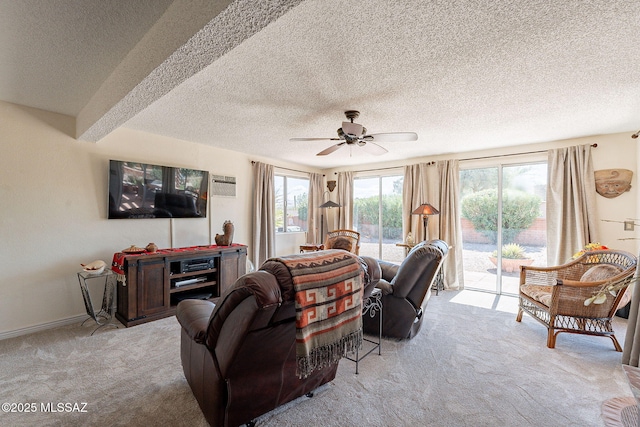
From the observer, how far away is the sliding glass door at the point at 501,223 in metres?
4.37

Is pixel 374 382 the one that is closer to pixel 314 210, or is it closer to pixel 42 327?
pixel 42 327

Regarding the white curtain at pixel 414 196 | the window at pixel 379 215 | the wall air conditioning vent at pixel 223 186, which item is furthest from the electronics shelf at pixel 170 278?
the white curtain at pixel 414 196

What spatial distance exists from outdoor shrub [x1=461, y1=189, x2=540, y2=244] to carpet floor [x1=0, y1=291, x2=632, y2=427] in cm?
193

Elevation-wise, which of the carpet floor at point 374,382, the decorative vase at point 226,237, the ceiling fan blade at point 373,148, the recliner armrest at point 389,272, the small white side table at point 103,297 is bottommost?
the carpet floor at point 374,382

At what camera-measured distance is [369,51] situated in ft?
6.12

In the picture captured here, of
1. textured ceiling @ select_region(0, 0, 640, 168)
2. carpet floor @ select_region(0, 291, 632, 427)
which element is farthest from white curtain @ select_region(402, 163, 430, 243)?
carpet floor @ select_region(0, 291, 632, 427)

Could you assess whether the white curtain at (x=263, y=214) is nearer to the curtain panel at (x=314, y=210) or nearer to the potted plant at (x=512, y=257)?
the curtain panel at (x=314, y=210)

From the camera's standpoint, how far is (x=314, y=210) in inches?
250

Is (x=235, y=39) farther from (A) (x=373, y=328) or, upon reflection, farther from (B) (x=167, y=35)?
(A) (x=373, y=328)

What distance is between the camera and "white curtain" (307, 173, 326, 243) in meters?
6.29

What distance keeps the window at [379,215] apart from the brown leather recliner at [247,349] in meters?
4.09

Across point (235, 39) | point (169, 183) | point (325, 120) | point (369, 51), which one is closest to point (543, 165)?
point (325, 120)

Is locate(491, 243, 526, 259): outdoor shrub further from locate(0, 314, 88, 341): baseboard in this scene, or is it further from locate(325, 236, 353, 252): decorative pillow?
locate(0, 314, 88, 341): baseboard

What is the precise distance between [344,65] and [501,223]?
4.11 m
